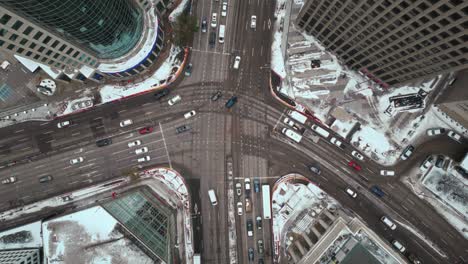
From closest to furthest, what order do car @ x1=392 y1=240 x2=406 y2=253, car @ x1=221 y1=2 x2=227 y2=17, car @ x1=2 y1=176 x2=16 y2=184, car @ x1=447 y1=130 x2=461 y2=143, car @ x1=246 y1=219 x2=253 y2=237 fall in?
1. car @ x1=392 y1=240 x2=406 y2=253
2. car @ x1=447 y1=130 x2=461 y2=143
3. car @ x1=246 y1=219 x2=253 y2=237
4. car @ x1=2 y1=176 x2=16 y2=184
5. car @ x1=221 y1=2 x2=227 y2=17

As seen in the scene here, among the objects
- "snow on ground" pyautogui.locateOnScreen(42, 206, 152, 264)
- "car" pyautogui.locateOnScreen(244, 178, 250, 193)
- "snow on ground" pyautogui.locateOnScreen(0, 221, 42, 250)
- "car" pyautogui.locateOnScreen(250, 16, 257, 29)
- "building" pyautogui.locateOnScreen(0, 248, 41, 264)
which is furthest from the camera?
"car" pyautogui.locateOnScreen(250, 16, 257, 29)

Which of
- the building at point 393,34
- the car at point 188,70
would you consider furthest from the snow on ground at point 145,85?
the building at point 393,34

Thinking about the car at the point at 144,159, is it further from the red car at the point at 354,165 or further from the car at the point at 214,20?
the red car at the point at 354,165

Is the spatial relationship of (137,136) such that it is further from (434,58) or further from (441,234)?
(441,234)

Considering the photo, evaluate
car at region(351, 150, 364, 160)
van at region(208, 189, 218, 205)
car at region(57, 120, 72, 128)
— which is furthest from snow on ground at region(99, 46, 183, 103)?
car at region(351, 150, 364, 160)

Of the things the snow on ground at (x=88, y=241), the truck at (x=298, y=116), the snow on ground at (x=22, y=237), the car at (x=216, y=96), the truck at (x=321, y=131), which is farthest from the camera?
the car at (x=216, y=96)

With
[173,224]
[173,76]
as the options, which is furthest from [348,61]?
[173,224]

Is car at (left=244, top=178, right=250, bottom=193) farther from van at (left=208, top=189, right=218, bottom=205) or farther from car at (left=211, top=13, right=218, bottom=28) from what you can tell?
car at (left=211, top=13, right=218, bottom=28)
